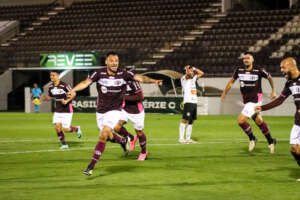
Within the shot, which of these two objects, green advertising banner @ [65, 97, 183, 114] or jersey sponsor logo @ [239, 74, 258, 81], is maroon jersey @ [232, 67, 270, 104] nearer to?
jersey sponsor logo @ [239, 74, 258, 81]

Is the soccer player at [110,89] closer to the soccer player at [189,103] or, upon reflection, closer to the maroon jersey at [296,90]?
the maroon jersey at [296,90]

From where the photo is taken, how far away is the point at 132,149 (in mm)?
13477

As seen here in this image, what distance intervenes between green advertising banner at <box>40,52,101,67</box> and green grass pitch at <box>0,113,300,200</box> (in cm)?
2129

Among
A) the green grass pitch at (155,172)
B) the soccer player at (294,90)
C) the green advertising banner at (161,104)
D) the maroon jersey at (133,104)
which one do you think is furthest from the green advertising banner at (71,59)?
the soccer player at (294,90)

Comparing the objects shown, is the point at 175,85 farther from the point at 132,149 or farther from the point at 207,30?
the point at 132,149

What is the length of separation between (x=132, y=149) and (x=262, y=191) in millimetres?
6048

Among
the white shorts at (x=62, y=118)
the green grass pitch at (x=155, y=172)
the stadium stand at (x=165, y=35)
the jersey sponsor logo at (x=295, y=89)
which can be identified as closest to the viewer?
the green grass pitch at (x=155, y=172)

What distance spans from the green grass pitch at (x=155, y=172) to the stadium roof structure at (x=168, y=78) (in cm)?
1754

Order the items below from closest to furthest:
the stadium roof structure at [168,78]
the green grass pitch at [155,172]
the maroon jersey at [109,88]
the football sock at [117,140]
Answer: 1. the green grass pitch at [155,172]
2. the maroon jersey at [109,88]
3. the football sock at [117,140]
4. the stadium roof structure at [168,78]

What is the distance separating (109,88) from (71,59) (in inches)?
1128

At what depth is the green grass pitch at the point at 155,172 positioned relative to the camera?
7652mm

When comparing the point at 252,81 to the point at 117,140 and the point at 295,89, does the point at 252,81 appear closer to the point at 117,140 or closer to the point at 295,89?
the point at 117,140

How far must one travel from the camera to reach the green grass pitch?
7.65 metres

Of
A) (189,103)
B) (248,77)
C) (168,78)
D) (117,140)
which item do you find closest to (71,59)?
(168,78)
